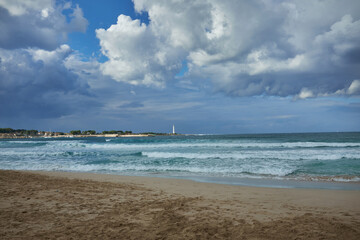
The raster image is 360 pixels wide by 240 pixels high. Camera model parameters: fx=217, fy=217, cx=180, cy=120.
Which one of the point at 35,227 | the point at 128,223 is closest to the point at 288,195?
the point at 128,223

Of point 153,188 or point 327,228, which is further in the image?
point 153,188

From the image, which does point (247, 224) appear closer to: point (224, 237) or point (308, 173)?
point (224, 237)

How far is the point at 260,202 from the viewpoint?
5980 millimetres

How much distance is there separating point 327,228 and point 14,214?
250 inches

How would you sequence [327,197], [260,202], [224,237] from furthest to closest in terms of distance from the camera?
[327,197]
[260,202]
[224,237]

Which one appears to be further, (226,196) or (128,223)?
(226,196)

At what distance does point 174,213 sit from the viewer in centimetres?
496

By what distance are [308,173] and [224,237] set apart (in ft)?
33.0

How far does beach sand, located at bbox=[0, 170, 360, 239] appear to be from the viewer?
3834mm

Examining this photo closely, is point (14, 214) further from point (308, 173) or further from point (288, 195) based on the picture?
point (308, 173)

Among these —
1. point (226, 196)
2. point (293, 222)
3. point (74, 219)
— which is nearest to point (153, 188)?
point (226, 196)

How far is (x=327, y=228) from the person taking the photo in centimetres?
405

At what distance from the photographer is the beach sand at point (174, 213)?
383 centimetres

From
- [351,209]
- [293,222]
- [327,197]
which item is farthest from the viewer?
[327,197]
